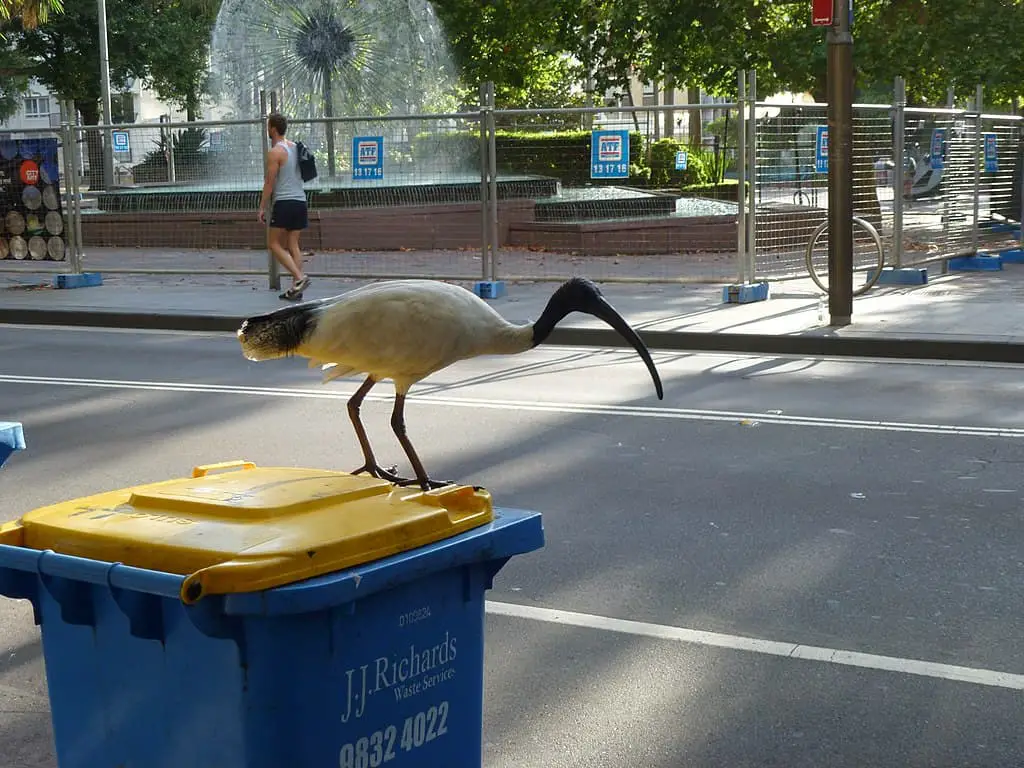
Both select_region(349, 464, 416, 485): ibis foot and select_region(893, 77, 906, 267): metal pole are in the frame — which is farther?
select_region(893, 77, 906, 267): metal pole

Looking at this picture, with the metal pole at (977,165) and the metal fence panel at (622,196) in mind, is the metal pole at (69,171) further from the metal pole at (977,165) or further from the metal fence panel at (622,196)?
the metal pole at (977,165)

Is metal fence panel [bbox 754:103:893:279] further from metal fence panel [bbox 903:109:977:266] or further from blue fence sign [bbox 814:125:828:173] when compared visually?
metal fence panel [bbox 903:109:977:266]

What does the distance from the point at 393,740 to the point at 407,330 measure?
128 cm

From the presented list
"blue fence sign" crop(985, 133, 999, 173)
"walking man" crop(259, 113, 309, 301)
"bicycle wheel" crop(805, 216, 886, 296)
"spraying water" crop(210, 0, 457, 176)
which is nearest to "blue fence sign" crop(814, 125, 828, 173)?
"bicycle wheel" crop(805, 216, 886, 296)

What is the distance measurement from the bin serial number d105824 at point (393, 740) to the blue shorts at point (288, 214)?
1377 centimetres

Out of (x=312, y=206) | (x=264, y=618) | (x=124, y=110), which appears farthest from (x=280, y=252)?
(x=124, y=110)

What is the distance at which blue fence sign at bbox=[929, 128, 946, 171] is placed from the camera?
59.6ft

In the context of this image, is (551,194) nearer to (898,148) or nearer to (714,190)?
(714,190)

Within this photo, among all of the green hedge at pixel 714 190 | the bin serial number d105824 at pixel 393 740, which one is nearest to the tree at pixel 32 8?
the green hedge at pixel 714 190

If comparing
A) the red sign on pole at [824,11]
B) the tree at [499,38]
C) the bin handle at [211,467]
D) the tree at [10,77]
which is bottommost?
the bin handle at [211,467]

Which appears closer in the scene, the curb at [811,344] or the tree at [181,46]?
the curb at [811,344]

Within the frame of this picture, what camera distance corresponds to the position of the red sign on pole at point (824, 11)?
42.3 ft

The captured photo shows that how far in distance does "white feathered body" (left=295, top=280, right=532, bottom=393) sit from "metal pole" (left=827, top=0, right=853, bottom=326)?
9.89 m

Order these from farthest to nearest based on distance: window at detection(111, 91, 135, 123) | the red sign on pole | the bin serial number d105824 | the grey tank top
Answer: window at detection(111, 91, 135, 123)
the grey tank top
the red sign on pole
the bin serial number d105824
